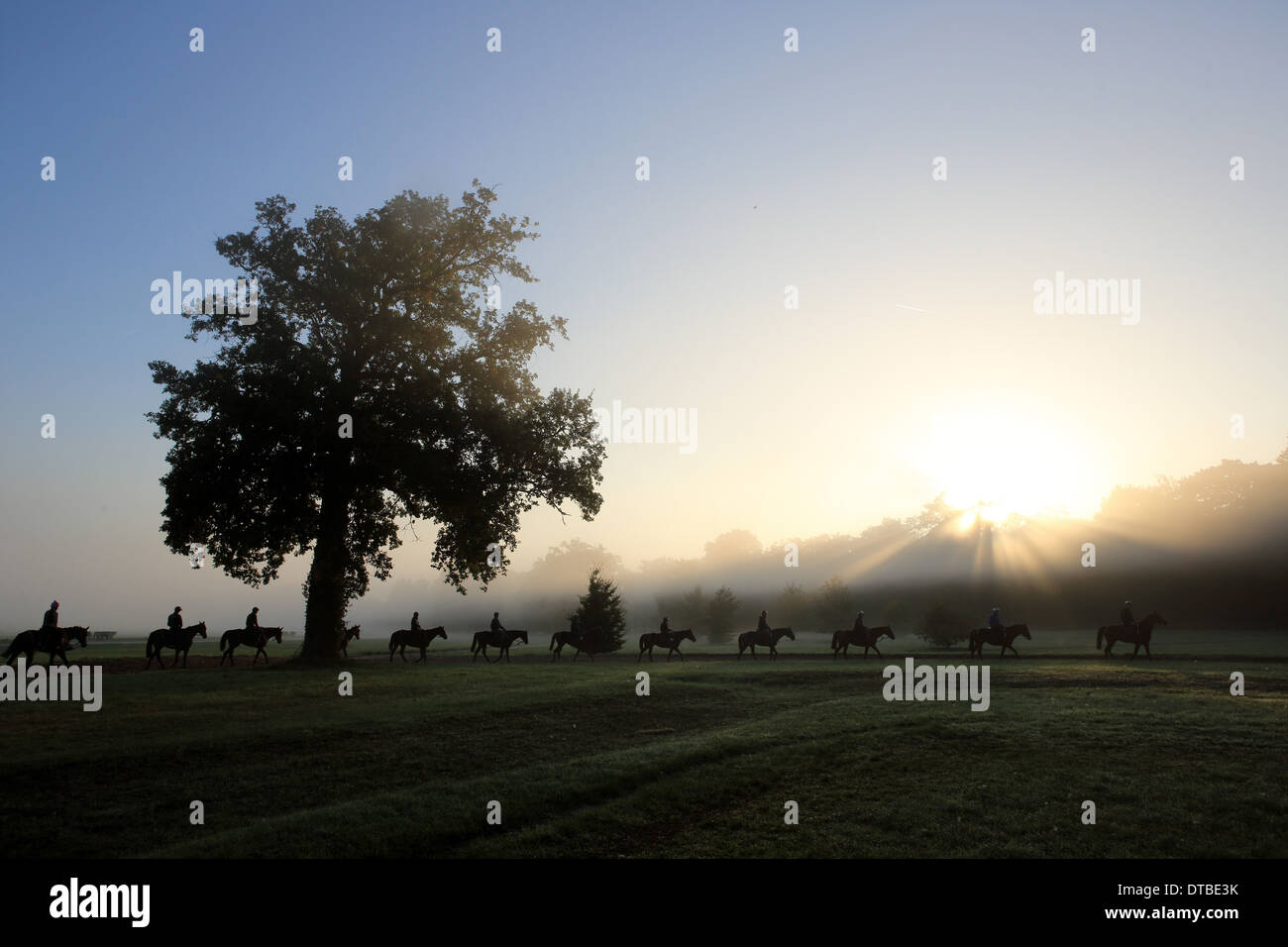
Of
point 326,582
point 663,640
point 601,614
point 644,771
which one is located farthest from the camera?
point 601,614

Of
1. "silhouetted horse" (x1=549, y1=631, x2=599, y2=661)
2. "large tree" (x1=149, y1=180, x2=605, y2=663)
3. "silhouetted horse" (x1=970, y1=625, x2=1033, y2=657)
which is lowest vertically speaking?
"silhouetted horse" (x1=549, y1=631, x2=599, y2=661)

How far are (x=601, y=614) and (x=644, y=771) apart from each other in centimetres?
3052

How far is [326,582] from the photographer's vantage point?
104ft

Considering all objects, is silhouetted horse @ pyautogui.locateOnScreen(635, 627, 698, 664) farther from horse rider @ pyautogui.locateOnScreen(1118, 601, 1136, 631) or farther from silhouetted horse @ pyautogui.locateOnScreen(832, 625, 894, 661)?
horse rider @ pyautogui.locateOnScreen(1118, 601, 1136, 631)

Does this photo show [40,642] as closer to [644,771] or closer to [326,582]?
[326,582]

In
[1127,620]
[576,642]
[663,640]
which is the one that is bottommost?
[576,642]

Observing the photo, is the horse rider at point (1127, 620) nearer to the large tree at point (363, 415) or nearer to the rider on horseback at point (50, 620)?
the large tree at point (363, 415)

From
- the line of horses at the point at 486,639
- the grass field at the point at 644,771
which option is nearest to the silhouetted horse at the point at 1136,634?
the line of horses at the point at 486,639

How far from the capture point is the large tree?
29469mm

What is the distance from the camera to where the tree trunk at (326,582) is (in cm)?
3159

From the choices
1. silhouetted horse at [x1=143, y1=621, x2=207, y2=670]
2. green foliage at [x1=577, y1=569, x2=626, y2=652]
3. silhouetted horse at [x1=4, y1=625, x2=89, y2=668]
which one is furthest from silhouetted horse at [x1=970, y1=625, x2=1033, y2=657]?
silhouetted horse at [x1=4, y1=625, x2=89, y2=668]

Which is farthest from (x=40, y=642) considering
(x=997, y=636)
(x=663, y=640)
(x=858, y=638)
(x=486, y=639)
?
(x=997, y=636)

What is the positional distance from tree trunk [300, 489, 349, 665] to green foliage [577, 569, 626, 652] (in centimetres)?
1471

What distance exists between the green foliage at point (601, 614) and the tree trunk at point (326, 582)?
14.7 metres
